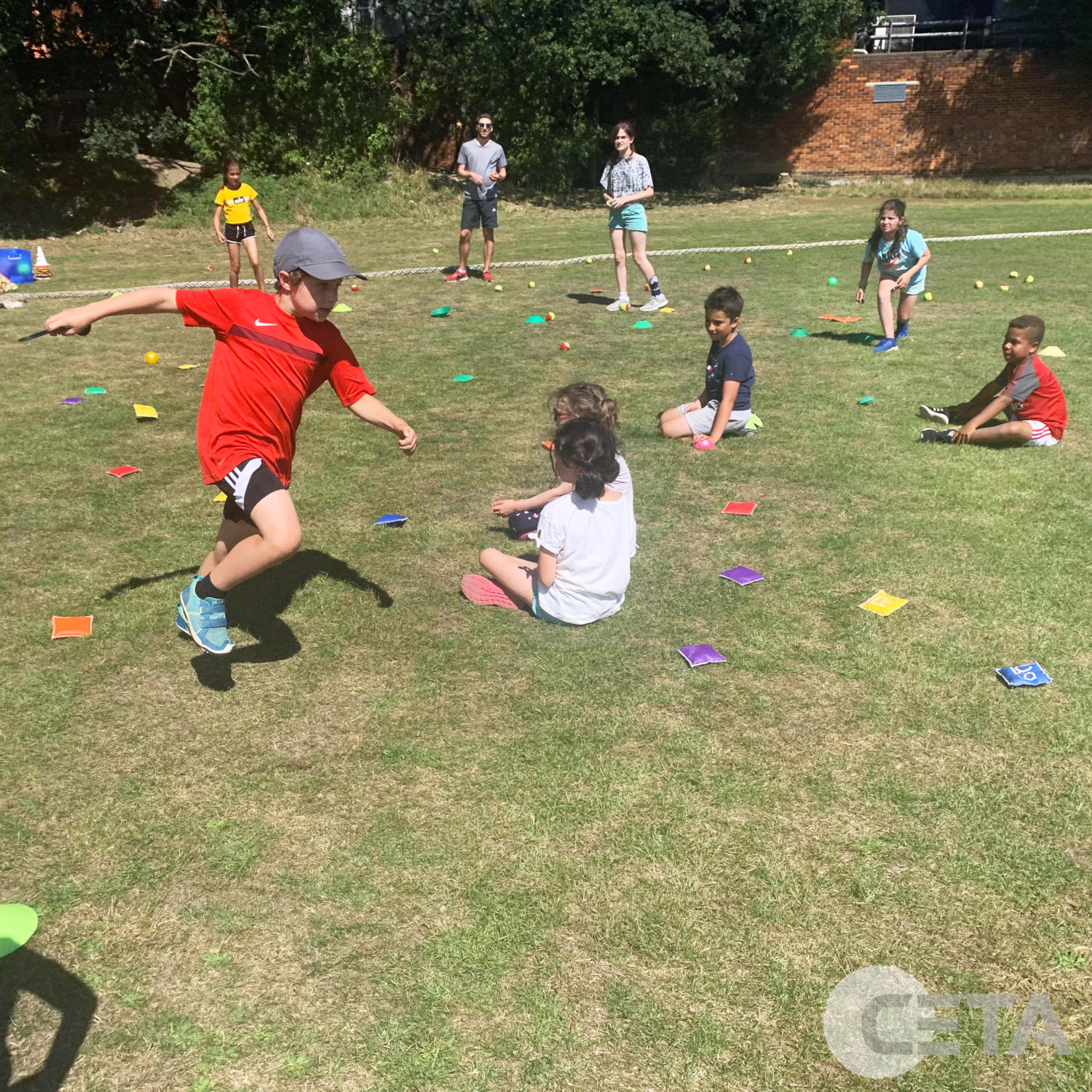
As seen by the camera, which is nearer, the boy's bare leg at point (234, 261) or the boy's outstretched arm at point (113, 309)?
the boy's outstretched arm at point (113, 309)

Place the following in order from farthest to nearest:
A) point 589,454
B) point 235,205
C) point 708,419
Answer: point 235,205, point 708,419, point 589,454

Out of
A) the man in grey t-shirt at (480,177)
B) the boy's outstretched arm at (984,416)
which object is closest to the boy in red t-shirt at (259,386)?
the boy's outstretched arm at (984,416)

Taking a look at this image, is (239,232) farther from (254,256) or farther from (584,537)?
(584,537)

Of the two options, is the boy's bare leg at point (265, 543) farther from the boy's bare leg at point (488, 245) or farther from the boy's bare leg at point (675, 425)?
the boy's bare leg at point (488, 245)

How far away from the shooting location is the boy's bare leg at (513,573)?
17.4 feet

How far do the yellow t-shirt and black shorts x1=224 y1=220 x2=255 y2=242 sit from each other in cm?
5

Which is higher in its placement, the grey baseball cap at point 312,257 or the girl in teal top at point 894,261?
the grey baseball cap at point 312,257

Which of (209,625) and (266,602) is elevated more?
(209,625)

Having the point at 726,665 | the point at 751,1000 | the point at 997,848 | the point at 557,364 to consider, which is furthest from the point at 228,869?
the point at 557,364

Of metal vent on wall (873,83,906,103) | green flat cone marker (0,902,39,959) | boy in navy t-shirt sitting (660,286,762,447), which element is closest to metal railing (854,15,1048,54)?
metal vent on wall (873,83,906,103)

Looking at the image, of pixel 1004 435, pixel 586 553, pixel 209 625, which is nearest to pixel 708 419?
pixel 1004 435

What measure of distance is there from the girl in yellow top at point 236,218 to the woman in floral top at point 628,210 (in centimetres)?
464

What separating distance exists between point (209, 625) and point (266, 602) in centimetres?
70

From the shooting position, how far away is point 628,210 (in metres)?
12.6
